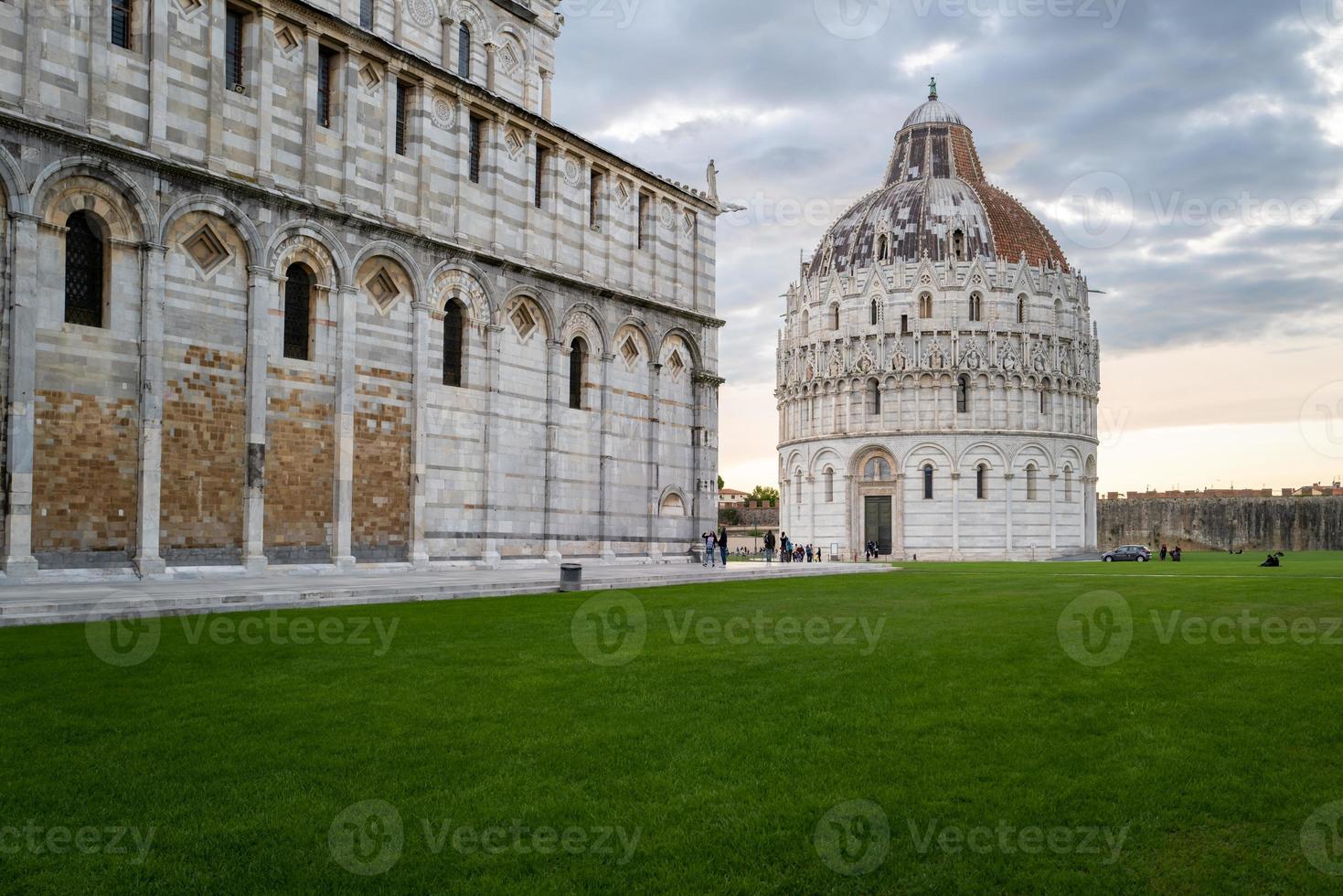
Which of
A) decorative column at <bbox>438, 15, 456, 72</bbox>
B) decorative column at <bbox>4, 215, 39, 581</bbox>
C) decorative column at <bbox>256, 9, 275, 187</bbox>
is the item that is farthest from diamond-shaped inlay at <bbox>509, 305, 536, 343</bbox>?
decorative column at <bbox>4, 215, 39, 581</bbox>

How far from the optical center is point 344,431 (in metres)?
27.4

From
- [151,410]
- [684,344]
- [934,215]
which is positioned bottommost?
[151,410]

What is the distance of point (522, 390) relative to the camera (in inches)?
1294

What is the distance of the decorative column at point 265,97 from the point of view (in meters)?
25.8

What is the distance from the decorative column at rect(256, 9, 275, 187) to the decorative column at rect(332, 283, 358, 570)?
3446 mm

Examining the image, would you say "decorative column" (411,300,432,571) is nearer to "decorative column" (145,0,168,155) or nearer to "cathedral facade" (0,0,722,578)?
"cathedral facade" (0,0,722,578)

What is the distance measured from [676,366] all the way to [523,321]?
8.18 metres

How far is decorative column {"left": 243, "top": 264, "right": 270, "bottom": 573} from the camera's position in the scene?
2497 centimetres

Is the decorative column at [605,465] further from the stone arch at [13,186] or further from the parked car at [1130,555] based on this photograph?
the parked car at [1130,555]

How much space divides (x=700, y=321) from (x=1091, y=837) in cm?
3466

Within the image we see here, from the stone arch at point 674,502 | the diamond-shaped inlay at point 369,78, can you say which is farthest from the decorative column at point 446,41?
the stone arch at point 674,502

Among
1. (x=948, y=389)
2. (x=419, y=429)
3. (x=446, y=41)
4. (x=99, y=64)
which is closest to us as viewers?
(x=99, y=64)

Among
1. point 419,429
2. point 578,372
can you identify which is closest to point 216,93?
point 419,429

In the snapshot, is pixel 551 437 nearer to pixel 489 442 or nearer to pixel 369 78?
pixel 489 442
